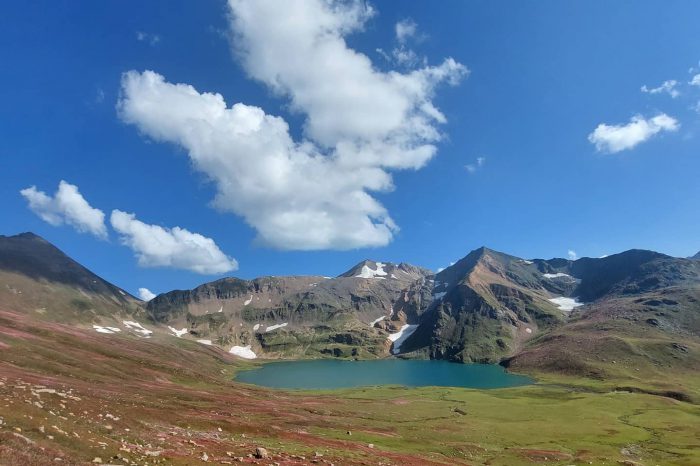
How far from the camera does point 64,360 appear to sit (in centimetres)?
9394

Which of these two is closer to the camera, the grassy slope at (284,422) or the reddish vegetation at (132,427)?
the reddish vegetation at (132,427)

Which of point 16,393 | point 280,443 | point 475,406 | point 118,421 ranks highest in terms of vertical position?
point 16,393

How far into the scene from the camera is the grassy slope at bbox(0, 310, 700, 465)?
2989 cm

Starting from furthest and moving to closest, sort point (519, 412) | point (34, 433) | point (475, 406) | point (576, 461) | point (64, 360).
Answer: point (475, 406) → point (519, 412) → point (64, 360) → point (576, 461) → point (34, 433)

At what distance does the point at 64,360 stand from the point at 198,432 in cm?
6646

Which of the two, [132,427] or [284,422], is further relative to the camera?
[284,422]

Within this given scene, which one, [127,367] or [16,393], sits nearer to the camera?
[16,393]

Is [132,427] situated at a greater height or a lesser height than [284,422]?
greater

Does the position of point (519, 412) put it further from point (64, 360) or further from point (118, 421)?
point (64, 360)

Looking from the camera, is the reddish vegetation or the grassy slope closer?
the reddish vegetation

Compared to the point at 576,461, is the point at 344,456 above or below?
above

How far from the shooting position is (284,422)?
67375 mm

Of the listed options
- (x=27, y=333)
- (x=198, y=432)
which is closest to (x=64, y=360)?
(x=27, y=333)

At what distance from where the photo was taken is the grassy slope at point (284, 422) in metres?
29.9
